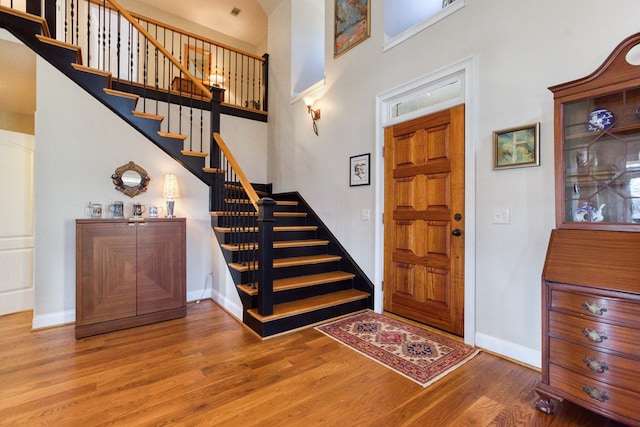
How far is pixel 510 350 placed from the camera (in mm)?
2213

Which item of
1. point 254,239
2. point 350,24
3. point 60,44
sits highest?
point 350,24

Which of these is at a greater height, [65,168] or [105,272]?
[65,168]

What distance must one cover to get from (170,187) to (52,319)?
1.71 metres

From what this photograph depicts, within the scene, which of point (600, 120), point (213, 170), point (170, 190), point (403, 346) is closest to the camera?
point (600, 120)

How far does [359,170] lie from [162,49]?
2692 mm

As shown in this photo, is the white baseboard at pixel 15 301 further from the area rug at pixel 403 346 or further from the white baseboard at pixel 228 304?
the area rug at pixel 403 346

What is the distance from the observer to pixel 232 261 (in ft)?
10.3

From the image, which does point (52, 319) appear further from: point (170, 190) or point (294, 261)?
point (294, 261)

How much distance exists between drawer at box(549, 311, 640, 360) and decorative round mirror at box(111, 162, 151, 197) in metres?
3.87

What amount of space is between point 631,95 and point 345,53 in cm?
282

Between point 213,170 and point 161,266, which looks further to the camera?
point 213,170

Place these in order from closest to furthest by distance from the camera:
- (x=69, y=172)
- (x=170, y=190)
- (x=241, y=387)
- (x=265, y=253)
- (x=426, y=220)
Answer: (x=241, y=387), (x=265, y=253), (x=426, y=220), (x=69, y=172), (x=170, y=190)

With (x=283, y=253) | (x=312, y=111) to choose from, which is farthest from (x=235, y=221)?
(x=312, y=111)

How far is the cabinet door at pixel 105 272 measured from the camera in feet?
8.70
